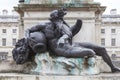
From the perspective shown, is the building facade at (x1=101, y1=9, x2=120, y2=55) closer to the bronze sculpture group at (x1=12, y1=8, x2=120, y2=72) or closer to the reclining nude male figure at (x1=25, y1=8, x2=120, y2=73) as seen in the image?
the reclining nude male figure at (x1=25, y1=8, x2=120, y2=73)

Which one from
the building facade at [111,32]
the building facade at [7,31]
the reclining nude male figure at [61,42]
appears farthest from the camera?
the building facade at [7,31]

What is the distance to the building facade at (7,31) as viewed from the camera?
8425 cm

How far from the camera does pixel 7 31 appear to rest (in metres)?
87.7

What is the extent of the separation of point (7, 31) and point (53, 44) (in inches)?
3113

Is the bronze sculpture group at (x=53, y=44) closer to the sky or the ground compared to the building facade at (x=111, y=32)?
closer to the sky

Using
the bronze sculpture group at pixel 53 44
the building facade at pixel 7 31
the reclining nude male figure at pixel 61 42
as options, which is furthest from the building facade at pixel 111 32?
the bronze sculpture group at pixel 53 44

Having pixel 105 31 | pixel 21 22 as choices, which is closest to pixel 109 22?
pixel 105 31

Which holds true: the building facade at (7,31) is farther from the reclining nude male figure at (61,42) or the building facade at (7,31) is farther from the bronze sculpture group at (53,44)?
the reclining nude male figure at (61,42)

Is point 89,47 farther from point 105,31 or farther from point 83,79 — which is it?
point 105,31

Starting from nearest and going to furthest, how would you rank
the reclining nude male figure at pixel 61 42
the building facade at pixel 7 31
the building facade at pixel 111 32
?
the reclining nude male figure at pixel 61 42 → the building facade at pixel 111 32 → the building facade at pixel 7 31

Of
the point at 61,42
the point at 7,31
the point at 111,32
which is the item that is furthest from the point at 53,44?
the point at 7,31

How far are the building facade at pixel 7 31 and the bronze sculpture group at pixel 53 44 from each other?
7251cm

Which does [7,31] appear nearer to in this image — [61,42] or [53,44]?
[53,44]

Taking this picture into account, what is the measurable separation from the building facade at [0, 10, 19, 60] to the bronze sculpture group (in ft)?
→ 238
